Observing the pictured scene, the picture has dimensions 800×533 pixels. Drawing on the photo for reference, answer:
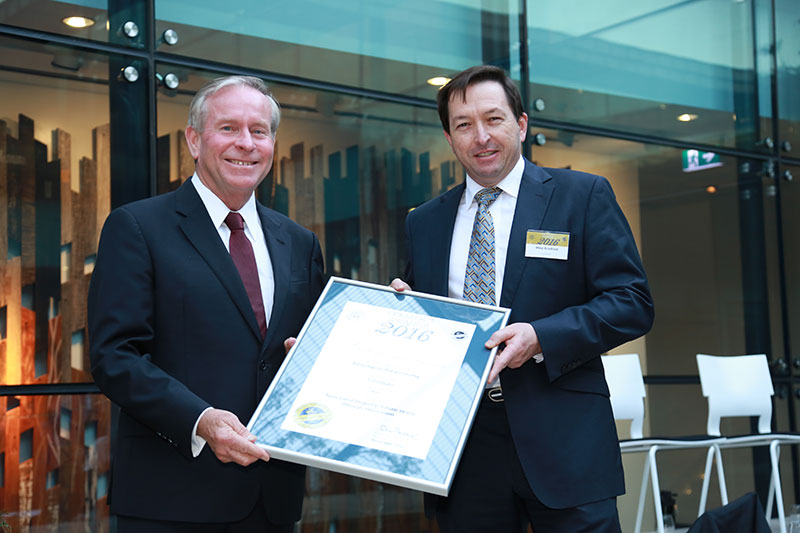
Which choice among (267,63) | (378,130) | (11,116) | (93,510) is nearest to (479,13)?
(378,130)

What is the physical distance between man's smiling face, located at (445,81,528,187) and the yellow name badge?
0.26 m

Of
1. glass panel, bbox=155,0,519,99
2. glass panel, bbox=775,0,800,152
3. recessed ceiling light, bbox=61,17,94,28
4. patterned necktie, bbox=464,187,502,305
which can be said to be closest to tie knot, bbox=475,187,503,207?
patterned necktie, bbox=464,187,502,305

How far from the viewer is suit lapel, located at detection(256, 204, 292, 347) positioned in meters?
2.34

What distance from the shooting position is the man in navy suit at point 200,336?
2.12 m

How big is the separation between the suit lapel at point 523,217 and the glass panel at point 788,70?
563 cm

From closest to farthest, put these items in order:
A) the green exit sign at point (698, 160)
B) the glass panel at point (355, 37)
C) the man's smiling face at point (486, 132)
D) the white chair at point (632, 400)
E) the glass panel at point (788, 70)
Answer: the man's smiling face at point (486, 132) < the glass panel at point (355, 37) < the white chair at point (632, 400) < the green exit sign at point (698, 160) < the glass panel at point (788, 70)

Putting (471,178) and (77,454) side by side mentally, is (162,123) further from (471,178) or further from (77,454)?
(471,178)

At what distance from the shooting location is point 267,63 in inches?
199

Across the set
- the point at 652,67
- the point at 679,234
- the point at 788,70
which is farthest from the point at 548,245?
the point at 788,70

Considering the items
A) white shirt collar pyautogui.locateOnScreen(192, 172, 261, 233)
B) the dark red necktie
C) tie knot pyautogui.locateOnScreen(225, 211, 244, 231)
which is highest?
white shirt collar pyautogui.locateOnScreen(192, 172, 261, 233)

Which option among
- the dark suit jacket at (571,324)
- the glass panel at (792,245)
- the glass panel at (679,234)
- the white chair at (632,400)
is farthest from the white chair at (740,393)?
the dark suit jacket at (571,324)

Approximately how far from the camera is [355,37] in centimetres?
541

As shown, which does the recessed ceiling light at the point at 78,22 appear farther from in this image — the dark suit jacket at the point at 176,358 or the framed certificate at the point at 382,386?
the framed certificate at the point at 382,386

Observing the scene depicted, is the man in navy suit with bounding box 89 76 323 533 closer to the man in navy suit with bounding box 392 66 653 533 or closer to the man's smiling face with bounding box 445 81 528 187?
the man in navy suit with bounding box 392 66 653 533
